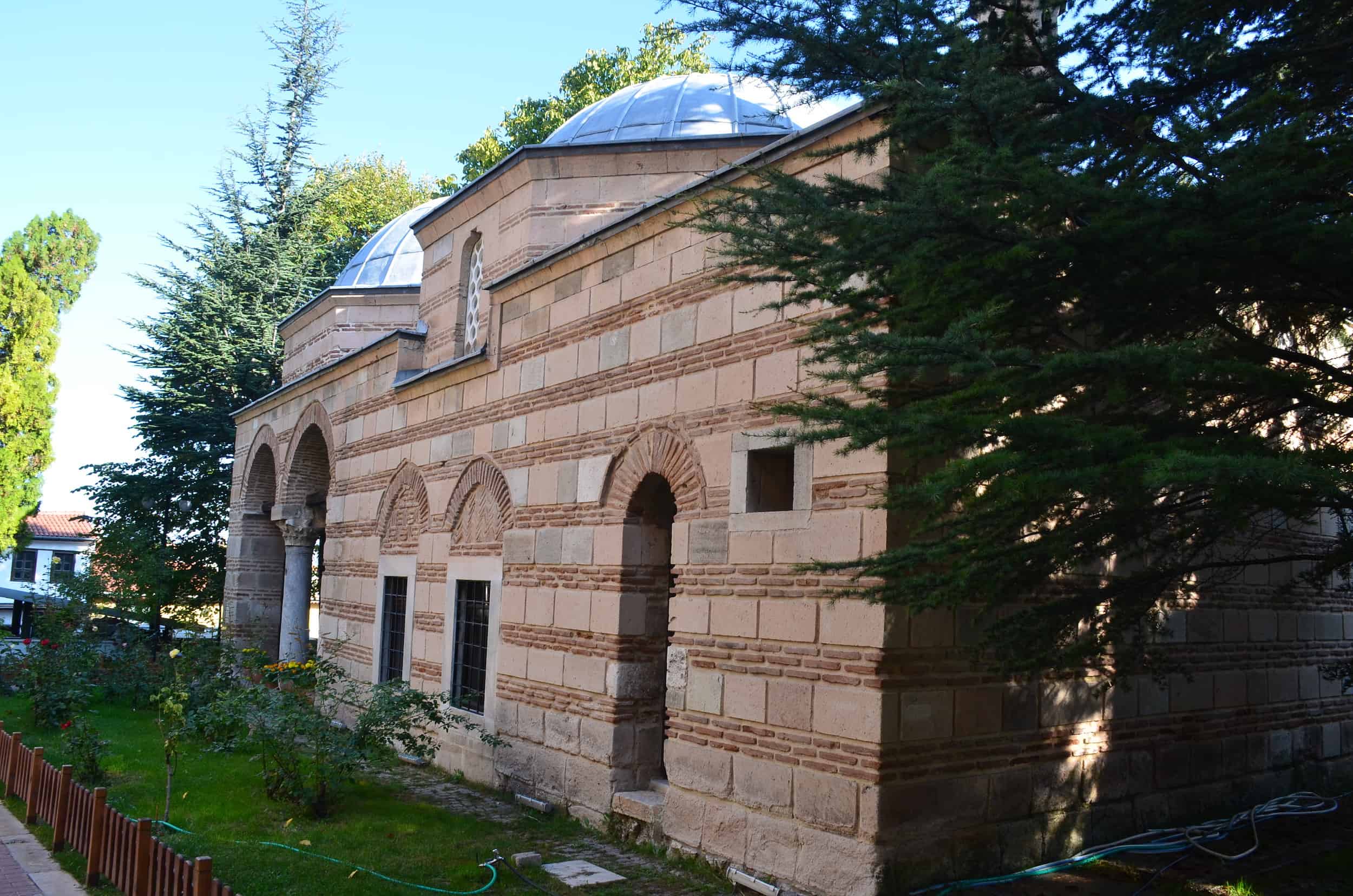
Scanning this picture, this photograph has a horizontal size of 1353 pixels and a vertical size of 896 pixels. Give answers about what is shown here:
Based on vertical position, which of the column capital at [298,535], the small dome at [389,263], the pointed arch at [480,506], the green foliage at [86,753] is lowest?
the green foliage at [86,753]

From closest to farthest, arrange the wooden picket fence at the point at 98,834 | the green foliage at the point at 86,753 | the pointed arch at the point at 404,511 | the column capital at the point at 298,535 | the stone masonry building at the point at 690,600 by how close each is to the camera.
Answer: the wooden picket fence at the point at 98,834 → the stone masonry building at the point at 690,600 → the green foliage at the point at 86,753 → the pointed arch at the point at 404,511 → the column capital at the point at 298,535

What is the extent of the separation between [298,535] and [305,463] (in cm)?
109

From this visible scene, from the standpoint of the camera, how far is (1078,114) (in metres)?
4.60

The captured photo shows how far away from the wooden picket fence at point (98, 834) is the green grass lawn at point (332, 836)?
8.5 inches

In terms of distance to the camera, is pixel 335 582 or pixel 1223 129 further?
pixel 335 582

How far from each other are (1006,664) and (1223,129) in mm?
2646

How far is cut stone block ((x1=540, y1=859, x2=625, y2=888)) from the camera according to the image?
654 cm

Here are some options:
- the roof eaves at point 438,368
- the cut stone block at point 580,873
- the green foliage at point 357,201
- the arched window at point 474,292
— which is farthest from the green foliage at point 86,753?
the green foliage at point 357,201

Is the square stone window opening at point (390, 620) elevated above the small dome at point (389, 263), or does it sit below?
below

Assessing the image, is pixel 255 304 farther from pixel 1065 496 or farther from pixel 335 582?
pixel 1065 496

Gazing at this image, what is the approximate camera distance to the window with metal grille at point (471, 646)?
10.1 metres

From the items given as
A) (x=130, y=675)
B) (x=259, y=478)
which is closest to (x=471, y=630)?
(x=130, y=675)

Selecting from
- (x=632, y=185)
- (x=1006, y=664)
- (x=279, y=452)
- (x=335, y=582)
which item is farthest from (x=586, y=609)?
(x=279, y=452)

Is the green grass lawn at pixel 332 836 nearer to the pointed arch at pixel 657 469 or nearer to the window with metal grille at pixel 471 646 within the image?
the window with metal grille at pixel 471 646
